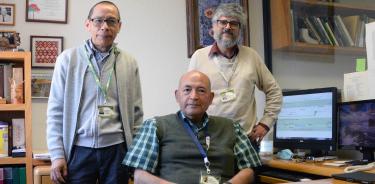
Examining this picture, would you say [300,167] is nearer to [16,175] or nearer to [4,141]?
[16,175]

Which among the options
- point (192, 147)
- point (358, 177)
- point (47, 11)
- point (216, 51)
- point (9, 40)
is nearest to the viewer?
point (358, 177)

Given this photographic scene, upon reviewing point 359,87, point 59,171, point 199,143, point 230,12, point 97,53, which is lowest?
point 59,171

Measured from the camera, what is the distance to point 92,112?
6.70ft

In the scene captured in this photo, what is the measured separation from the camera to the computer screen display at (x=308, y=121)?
8.99 ft

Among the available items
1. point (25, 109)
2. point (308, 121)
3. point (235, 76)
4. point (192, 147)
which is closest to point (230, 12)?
point (235, 76)

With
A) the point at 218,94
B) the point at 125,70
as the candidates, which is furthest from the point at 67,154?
the point at 218,94

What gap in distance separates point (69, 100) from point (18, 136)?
79cm

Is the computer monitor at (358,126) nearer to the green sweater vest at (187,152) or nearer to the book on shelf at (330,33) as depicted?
the green sweater vest at (187,152)

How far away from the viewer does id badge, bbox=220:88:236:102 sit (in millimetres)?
2320

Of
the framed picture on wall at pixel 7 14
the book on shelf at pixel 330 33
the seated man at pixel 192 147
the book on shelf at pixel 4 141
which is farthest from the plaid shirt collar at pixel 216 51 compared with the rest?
the book on shelf at pixel 330 33

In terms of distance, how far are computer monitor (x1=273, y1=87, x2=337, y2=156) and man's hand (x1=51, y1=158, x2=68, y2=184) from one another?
1640mm

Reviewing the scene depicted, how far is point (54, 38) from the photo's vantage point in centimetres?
299

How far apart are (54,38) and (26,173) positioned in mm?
995

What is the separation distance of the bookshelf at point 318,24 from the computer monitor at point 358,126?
1.04 meters
